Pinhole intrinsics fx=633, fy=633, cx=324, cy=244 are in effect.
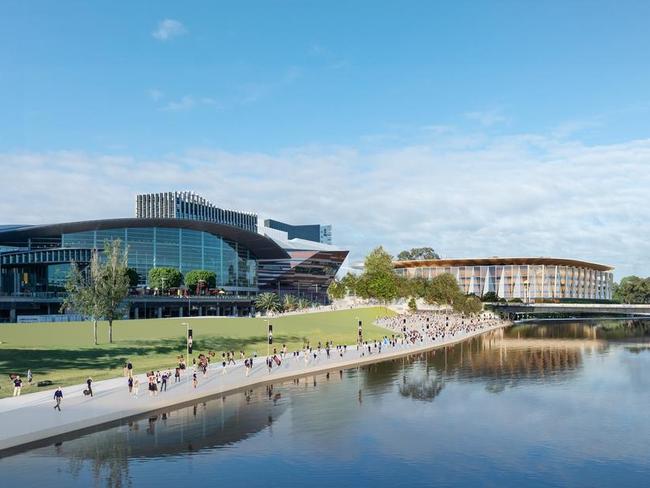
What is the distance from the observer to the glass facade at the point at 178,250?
148375mm

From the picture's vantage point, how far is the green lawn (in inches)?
2108

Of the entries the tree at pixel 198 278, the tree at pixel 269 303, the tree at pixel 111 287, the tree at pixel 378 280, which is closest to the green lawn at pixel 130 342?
the tree at pixel 111 287

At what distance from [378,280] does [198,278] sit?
4421 cm

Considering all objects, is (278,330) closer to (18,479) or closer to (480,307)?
(18,479)


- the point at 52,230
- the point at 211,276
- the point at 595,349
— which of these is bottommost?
the point at 595,349

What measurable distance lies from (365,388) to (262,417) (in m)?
13.8

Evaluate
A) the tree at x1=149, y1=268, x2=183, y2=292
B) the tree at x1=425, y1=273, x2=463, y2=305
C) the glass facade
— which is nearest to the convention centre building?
the glass facade

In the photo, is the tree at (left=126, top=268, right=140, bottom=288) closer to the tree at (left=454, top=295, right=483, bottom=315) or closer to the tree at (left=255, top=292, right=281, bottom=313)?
the tree at (left=255, top=292, right=281, bottom=313)

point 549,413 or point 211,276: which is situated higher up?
point 211,276

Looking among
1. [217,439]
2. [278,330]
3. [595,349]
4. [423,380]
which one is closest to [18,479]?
[217,439]

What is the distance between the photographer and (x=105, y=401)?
40.2 metres

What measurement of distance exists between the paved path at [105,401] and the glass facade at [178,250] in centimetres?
9806

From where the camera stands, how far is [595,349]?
88062mm

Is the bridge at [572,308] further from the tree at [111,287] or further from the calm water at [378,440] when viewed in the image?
the tree at [111,287]
